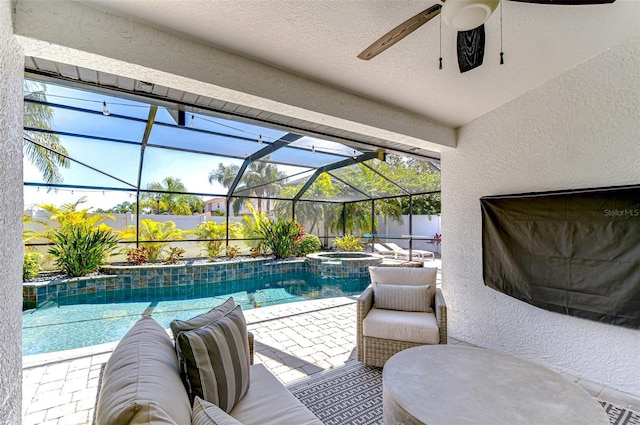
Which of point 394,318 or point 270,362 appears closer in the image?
point 394,318

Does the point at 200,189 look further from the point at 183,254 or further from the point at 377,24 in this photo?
the point at 377,24

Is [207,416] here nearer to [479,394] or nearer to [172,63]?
[479,394]

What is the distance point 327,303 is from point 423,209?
420 inches

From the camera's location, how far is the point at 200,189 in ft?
29.8

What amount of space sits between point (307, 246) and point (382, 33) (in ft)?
29.3

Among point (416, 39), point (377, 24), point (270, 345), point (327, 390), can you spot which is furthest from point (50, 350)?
point (416, 39)

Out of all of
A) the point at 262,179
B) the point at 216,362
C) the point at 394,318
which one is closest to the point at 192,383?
the point at 216,362

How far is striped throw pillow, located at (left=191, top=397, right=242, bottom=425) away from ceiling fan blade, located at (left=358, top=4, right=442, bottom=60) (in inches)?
87.4

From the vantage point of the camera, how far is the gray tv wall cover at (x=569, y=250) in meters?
2.69

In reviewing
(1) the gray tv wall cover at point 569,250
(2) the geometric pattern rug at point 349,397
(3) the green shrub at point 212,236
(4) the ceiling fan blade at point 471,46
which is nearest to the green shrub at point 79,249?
(3) the green shrub at point 212,236

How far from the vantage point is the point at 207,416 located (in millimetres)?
1226

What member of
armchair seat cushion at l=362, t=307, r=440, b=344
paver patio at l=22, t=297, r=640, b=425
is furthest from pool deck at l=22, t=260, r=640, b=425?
armchair seat cushion at l=362, t=307, r=440, b=344

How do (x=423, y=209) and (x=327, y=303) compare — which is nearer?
(x=327, y=303)

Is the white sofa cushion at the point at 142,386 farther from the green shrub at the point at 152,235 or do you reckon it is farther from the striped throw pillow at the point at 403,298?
the green shrub at the point at 152,235
